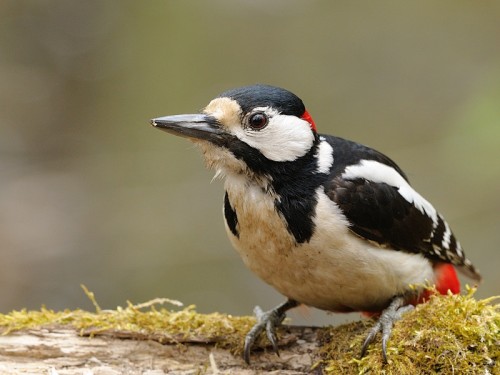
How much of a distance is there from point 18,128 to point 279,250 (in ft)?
18.5

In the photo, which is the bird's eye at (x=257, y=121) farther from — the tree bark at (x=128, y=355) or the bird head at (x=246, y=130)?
the tree bark at (x=128, y=355)

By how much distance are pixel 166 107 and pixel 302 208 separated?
218 inches

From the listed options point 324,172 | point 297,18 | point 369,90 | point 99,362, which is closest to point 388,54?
point 369,90

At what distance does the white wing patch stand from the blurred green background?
281 centimetres

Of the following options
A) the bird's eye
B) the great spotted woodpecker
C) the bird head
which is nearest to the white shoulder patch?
the great spotted woodpecker

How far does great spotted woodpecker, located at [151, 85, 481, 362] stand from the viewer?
3.16 m

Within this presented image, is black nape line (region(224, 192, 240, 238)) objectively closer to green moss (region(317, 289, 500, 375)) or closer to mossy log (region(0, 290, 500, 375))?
mossy log (region(0, 290, 500, 375))

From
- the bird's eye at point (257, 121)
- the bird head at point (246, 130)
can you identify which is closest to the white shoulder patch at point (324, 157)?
the bird head at point (246, 130)

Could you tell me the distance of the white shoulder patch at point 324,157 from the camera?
10.9 feet

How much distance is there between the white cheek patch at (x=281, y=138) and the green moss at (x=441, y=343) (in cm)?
88

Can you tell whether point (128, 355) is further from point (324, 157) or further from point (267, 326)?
point (324, 157)

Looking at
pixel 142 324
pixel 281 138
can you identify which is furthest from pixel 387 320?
pixel 142 324

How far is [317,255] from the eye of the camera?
3174 mm

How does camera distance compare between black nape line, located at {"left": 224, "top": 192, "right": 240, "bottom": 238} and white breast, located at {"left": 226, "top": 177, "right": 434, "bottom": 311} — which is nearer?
white breast, located at {"left": 226, "top": 177, "right": 434, "bottom": 311}
